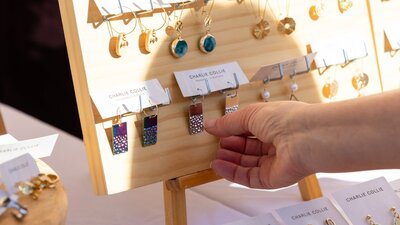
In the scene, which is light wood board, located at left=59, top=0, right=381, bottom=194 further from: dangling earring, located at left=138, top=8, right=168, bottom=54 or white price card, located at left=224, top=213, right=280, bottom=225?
white price card, located at left=224, top=213, right=280, bottom=225

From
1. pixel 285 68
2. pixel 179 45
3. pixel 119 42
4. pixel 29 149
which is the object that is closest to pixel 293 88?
pixel 285 68

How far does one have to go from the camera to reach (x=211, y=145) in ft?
4.21

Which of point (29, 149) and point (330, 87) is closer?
point (29, 149)

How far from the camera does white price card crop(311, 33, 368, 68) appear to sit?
1.38 meters

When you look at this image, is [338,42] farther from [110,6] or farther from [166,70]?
[110,6]

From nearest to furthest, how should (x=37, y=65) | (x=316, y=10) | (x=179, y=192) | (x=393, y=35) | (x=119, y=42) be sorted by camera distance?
(x=119, y=42)
(x=179, y=192)
(x=316, y=10)
(x=393, y=35)
(x=37, y=65)

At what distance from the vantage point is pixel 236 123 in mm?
1225

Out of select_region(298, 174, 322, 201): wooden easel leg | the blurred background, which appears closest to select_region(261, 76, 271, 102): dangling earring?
select_region(298, 174, 322, 201): wooden easel leg

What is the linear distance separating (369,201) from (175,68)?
0.43 meters

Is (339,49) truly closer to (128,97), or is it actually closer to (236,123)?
(236,123)

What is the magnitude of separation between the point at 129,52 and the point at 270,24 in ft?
1.02

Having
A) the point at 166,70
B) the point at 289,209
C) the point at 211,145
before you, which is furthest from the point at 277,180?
the point at 166,70

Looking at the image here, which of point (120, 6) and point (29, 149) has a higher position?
point (120, 6)

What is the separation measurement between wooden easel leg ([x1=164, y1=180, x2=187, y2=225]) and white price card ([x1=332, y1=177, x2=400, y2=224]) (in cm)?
28
